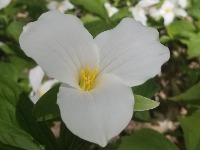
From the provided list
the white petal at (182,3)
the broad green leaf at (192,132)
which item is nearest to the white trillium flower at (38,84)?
the broad green leaf at (192,132)

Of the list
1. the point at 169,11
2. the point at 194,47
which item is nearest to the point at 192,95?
the point at 194,47

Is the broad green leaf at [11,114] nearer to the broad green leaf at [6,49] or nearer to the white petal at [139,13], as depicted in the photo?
the broad green leaf at [6,49]

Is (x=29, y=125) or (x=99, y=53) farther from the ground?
(x=99, y=53)

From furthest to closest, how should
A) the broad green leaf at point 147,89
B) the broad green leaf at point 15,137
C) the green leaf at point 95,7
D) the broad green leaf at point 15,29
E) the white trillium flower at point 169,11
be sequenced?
the white trillium flower at point 169,11 → the green leaf at point 95,7 → the broad green leaf at point 15,29 → the broad green leaf at point 147,89 → the broad green leaf at point 15,137

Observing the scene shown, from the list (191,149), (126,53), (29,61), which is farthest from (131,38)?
(29,61)

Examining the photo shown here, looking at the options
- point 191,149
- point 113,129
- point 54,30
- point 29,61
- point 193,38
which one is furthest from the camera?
point 193,38

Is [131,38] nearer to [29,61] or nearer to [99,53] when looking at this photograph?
[99,53]

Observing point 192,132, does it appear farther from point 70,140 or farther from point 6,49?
point 6,49
